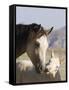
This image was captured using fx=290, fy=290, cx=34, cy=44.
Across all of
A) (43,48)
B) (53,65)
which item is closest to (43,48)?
(43,48)

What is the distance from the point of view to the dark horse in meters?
1.49

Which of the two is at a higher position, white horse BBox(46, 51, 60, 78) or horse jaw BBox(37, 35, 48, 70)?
horse jaw BBox(37, 35, 48, 70)

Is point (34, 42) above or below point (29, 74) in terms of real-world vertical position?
above

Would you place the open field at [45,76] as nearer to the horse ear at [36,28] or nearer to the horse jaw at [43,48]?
the horse jaw at [43,48]

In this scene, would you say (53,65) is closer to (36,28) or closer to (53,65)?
(53,65)

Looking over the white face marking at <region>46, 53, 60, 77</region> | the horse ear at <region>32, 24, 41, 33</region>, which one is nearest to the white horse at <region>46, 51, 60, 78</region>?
the white face marking at <region>46, 53, 60, 77</region>

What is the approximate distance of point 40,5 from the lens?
156cm

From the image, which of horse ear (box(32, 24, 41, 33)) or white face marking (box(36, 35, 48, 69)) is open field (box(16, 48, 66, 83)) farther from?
horse ear (box(32, 24, 41, 33))

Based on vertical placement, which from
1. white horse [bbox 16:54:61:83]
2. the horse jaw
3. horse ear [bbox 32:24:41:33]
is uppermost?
horse ear [bbox 32:24:41:33]

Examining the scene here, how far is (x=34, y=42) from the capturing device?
152 cm

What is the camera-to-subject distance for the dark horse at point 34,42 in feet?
4.90

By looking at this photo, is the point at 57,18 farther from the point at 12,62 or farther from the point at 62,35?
the point at 12,62
